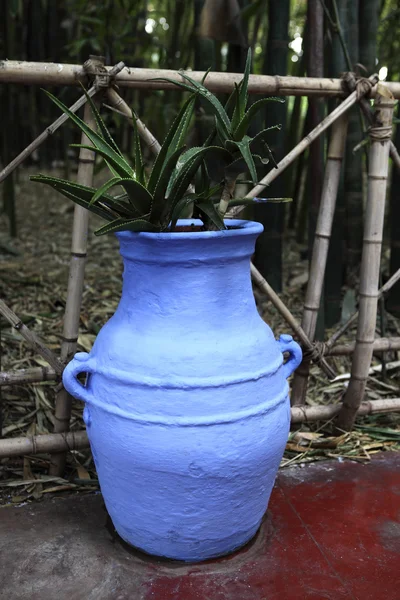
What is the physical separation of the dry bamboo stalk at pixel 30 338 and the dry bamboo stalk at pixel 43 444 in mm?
192

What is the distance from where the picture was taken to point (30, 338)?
1896mm

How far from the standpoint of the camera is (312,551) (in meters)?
1.67

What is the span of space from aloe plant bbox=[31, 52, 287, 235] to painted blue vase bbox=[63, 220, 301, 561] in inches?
2.9

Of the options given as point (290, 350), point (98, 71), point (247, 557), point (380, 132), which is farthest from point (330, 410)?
point (98, 71)

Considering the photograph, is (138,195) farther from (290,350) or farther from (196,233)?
(290,350)

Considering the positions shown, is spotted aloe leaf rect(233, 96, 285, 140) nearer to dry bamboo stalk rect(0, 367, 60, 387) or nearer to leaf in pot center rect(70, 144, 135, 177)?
leaf in pot center rect(70, 144, 135, 177)

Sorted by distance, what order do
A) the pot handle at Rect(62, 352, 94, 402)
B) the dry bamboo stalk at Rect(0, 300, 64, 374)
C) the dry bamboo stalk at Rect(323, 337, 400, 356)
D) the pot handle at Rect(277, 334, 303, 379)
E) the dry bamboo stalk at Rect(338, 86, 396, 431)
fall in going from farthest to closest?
the dry bamboo stalk at Rect(323, 337, 400, 356), the dry bamboo stalk at Rect(338, 86, 396, 431), the dry bamboo stalk at Rect(0, 300, 64, 374), the pot handle at Rect(277, 334, 303, 379), the pot handle at Rect(62, 352, 94, 402)

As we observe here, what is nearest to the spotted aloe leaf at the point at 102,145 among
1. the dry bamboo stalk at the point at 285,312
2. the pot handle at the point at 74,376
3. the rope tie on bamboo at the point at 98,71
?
the rope tie on bamboo at the point at 98,71

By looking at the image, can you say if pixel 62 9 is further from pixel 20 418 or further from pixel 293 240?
pixel 20 418

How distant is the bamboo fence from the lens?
5.90 ft

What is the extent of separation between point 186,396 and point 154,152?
2.47 ft

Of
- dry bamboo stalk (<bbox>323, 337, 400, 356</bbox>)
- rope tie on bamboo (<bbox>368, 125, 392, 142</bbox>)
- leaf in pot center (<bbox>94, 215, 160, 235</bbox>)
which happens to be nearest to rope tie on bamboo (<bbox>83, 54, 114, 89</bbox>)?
leaf in pot center (<bbox>94, 215, 160, 235</bbox>)

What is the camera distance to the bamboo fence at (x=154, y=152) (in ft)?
5.90

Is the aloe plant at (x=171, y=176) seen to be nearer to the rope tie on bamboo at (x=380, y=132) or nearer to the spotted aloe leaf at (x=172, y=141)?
the spotted aloe leaf at (x=172, y=141)
